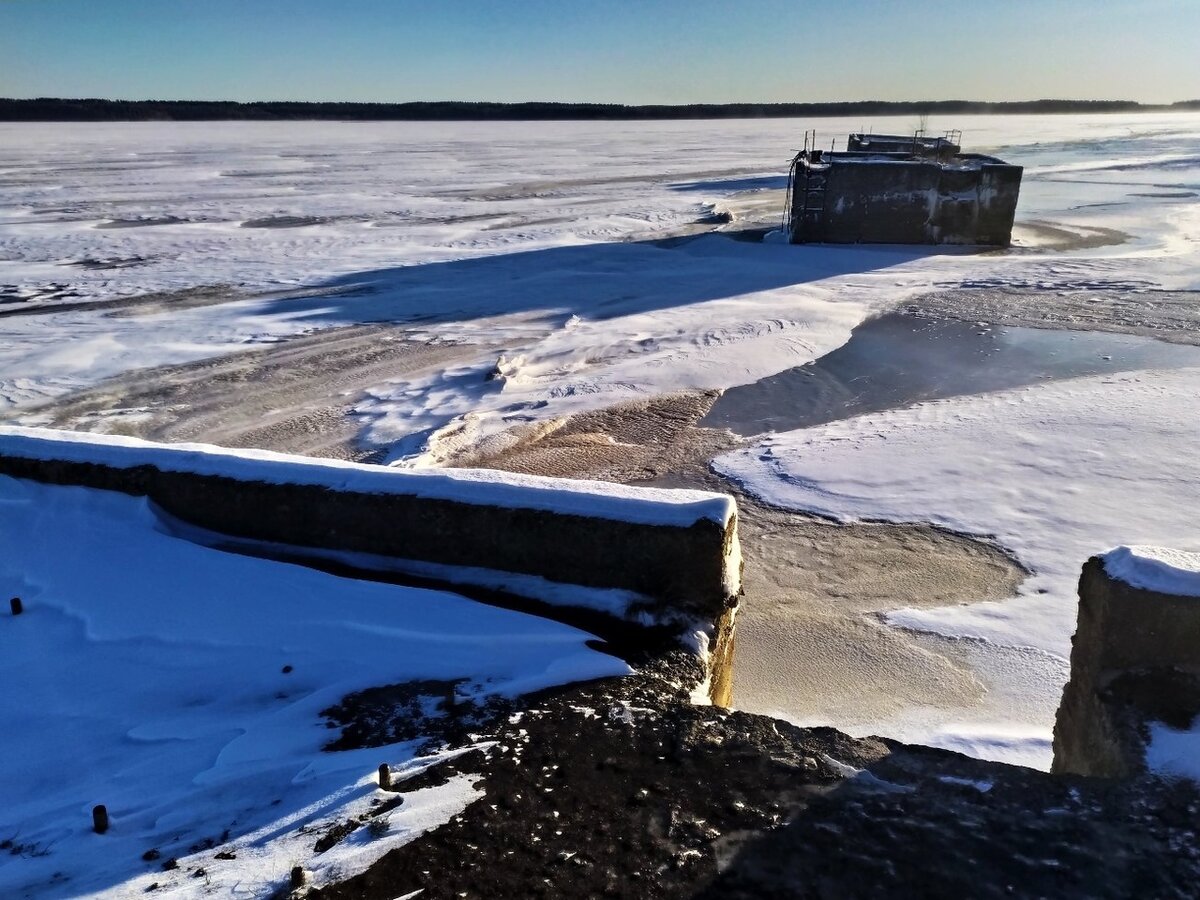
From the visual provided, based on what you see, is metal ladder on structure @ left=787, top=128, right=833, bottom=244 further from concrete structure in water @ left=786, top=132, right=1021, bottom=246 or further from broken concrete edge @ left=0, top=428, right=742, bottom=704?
broken concrete edge @ left=0, top=428, right=742, bottom=704

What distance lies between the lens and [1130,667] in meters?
3.63

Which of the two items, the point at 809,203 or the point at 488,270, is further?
the point at 809,203

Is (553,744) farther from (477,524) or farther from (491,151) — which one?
(491,151)

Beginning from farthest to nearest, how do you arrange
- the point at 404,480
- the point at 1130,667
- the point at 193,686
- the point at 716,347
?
1. the point at 716,347
2. the point at 404,480
3. the point at 193,686
4. the point at 1130,667

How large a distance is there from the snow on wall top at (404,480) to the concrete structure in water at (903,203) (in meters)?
18.1

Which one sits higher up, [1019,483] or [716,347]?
[716,347]

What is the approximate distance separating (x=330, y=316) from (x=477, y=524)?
999 cm

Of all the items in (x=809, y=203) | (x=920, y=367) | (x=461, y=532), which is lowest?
(x=920, y=367)

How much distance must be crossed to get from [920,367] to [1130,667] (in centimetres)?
815

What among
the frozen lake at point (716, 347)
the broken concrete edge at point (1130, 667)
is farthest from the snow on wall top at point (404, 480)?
the frozen lake at point (716, 347)

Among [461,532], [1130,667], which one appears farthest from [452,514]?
[1130,667]

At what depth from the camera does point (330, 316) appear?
1359cm

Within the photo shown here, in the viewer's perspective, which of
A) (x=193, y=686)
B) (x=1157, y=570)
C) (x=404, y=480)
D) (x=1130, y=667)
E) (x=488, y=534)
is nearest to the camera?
(x=1157, y=570)

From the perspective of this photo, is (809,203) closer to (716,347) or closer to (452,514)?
(716,347)
